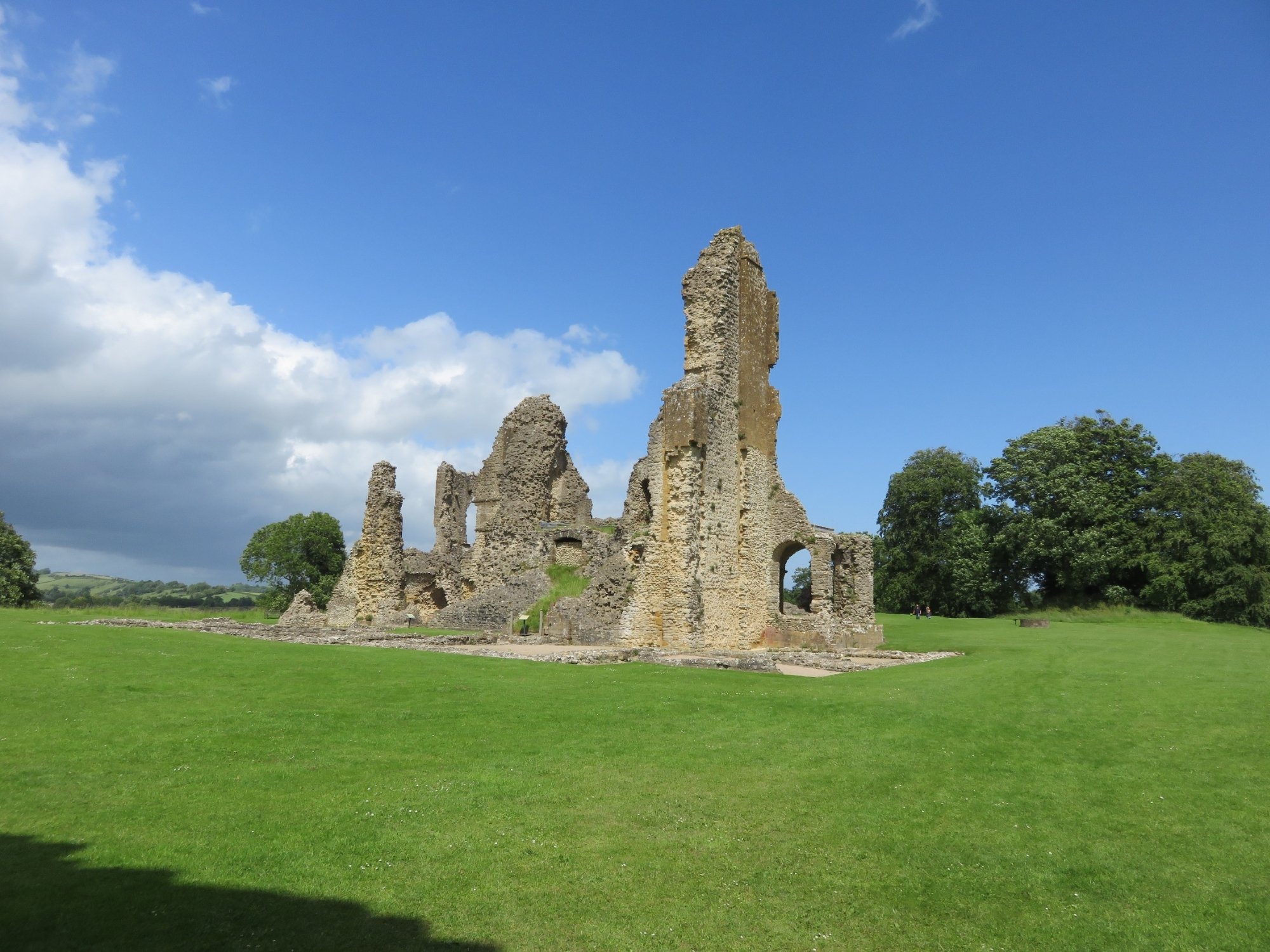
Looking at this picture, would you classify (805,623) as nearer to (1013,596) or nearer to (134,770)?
(134,770)

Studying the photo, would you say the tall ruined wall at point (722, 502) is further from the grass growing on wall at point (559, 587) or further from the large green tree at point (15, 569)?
the large green tree at point (15, 569)

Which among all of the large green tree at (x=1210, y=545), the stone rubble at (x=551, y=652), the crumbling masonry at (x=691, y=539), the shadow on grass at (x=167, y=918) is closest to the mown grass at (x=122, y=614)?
the stone rubble at (x=551, y=652)

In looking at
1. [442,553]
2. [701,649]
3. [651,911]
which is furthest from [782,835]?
[442,553]

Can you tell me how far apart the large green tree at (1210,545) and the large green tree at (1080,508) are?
1111 mm

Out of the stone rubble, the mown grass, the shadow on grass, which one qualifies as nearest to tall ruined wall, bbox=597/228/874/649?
the stone rubble

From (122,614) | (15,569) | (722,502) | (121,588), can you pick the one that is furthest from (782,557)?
(121,588)

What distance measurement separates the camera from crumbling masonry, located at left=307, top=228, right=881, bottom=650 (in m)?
21.8

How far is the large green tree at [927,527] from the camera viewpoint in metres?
49.3

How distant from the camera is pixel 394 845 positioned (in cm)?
540

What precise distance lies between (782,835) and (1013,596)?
4555 cm

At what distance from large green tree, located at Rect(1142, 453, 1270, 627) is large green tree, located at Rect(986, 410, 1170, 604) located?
1.11m

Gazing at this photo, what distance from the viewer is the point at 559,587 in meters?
29.0

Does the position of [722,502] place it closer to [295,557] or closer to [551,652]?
[551,652]

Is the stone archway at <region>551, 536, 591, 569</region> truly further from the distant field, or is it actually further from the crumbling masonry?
the distant field
